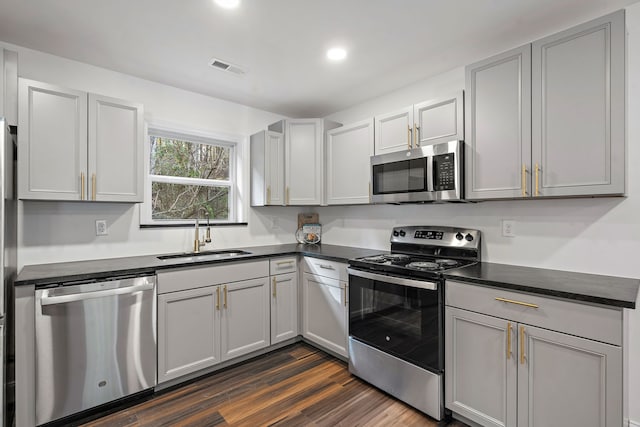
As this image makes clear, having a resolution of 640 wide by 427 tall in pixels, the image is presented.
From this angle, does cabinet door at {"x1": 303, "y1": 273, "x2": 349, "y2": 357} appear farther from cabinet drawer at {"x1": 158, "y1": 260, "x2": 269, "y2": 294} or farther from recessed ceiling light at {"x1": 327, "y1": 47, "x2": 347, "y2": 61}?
recessed ceiling light at {"x1": 327, "y1": 47, "x2": 347, "y2": 61}

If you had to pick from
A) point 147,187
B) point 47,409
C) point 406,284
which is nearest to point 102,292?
point 47,409

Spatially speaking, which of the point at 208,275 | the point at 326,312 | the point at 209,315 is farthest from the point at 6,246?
the point at 326,312

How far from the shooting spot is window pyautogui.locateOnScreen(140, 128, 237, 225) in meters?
2.92

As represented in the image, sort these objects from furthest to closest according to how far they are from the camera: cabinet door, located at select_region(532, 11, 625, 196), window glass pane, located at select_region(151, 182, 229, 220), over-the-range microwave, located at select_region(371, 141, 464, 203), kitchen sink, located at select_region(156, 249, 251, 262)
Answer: window glass pane, located at select_region(151, 182, 229, 220) < kitchen sink, located at select_region(156, 249, 251, 262) < over-the-range microwave, located at select_region(371, 141, 464, 203) < cabinet door, located at select_region(532, 11, 625, 196)

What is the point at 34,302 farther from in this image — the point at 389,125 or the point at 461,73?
the point at 461,73

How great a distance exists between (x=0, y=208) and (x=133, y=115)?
1.07m

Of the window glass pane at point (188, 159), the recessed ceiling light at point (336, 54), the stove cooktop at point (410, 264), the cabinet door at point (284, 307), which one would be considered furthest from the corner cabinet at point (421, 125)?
the window glass pane at point (188, 159)

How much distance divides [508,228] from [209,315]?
2.26m

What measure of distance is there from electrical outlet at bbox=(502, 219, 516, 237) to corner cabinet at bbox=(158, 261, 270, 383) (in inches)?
73.0

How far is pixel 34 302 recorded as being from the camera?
179cm

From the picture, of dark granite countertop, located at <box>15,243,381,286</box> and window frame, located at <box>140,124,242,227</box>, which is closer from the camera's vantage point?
dark granite countertop, located at <box>15,243,381,286</box>

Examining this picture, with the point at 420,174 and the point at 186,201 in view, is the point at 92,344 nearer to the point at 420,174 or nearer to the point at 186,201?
the point at 186,201

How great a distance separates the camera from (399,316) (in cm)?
215

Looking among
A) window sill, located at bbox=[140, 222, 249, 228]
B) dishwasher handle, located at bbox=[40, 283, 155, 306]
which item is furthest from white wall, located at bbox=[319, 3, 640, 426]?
dishwasher handle, located at bbox=[40, 283, 155, 306]
